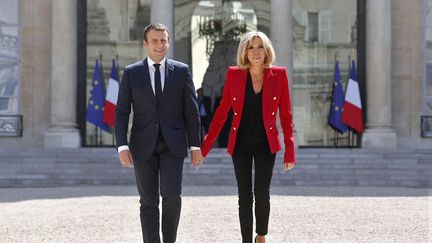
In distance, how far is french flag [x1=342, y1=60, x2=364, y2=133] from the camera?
2326cm

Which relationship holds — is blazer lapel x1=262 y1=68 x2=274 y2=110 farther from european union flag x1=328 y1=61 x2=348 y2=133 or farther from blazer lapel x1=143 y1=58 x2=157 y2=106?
european union flag x1=328 y1=61 x2=348 y2=133

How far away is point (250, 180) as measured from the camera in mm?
6672

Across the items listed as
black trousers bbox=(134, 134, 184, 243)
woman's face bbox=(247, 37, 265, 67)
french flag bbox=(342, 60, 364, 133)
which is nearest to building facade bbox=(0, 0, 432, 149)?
french flag bbox=(342, 60, 364, 133)

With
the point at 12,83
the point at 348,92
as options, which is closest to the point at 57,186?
the point at 12,83

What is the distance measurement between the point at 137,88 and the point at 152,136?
1.38 ft

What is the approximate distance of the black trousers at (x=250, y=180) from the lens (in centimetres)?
661

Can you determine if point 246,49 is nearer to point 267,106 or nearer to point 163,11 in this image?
point 267,106

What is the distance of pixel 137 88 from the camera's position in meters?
6.67

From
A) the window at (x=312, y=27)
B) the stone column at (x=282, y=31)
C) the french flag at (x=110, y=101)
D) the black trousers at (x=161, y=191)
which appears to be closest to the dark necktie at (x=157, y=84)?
the black trousers at (x=161, y=191)

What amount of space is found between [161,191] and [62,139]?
1661cm

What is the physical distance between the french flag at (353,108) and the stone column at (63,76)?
7.69 m

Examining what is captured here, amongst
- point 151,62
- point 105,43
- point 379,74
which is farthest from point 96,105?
point 151,62

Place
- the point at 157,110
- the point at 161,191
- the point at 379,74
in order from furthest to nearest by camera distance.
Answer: the point at 379,74, the point at 157,110, the point at 161,191

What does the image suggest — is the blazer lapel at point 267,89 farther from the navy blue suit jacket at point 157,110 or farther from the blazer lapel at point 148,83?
the blazer lapel at point 148,83
